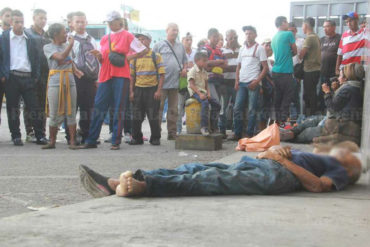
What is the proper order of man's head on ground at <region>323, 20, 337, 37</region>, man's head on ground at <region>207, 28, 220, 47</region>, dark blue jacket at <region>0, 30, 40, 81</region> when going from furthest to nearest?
man's head on ground at <region>207, 28, 220, 47</region>
dark blue jacket at <region>0, 30, 40, 81</region>
man's head on ground at <region>323, 20, 337, 37</region>

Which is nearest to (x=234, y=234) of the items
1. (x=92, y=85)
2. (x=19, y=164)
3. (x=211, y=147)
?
(x=19, y=164)

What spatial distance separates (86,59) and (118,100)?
0.78 m

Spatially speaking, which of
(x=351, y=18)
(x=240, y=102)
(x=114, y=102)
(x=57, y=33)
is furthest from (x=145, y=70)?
(x=351, y=18)

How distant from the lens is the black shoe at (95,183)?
346 cm

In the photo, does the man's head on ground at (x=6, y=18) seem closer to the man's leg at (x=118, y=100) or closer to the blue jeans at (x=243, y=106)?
the man's leg at (x=118, y=100)

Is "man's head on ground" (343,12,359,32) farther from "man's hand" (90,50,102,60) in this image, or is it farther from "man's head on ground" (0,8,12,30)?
"man's head on ground" (0,8,12,30)

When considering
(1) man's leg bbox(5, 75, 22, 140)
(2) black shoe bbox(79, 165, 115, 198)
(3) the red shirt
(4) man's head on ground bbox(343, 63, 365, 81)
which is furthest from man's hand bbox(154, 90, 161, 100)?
(4) man's head on ground bbox(343, 63, 365, 81)

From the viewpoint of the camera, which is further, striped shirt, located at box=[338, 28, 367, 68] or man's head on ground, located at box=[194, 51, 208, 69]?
man's head on ground, located at box=[194, 51, 208, 69]

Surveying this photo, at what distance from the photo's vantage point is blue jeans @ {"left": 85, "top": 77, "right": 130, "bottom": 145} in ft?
22.4

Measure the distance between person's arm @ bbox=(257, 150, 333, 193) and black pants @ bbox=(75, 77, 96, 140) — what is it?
173 inches

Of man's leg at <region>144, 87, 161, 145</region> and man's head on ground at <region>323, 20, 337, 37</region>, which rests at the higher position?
man's head on ground at <region>323, 20, 337, 37</region>

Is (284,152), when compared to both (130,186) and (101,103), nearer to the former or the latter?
(130,186)

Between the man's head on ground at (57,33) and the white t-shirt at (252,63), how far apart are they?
8.63 feet

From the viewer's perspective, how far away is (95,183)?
137 inches
